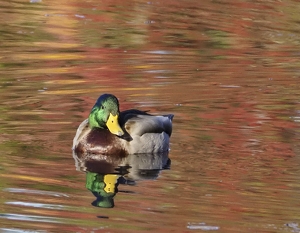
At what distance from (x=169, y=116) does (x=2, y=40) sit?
20.5 ft

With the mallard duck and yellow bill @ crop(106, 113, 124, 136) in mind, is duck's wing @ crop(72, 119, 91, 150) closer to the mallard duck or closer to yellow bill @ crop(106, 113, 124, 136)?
the mallard duck

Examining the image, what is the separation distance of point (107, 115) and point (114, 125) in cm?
14

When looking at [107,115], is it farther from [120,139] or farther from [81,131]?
[81,131]

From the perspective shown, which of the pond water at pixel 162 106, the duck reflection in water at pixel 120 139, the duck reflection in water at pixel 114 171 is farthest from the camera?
the duck reflection in water at pixel 120 139

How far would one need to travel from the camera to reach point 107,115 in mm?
10102

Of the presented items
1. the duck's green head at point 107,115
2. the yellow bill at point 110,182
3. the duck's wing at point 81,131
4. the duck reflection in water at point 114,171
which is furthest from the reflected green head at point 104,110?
the yellow bill at point 110,182

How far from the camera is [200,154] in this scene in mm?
9758

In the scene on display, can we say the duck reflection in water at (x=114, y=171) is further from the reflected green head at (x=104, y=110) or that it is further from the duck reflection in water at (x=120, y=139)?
the reflected green head at (x=104, y=110)

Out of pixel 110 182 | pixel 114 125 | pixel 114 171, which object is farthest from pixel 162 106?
pixel 110 182

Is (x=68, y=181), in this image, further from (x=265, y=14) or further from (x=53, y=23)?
(x=265, y=14)

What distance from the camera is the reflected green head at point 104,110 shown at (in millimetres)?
10094

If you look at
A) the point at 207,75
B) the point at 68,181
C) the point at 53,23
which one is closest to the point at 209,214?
the point at 68,181

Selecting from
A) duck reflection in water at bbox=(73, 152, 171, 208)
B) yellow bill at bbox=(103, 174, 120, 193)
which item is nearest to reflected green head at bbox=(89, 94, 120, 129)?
duck reflection in water at bbox=(73, 152, 171, 208)

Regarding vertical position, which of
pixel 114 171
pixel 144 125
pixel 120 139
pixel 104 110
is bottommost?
pixel 114 171
